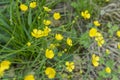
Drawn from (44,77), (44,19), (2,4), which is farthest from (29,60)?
(2,4)

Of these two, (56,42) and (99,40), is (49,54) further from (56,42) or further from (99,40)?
(99,40)

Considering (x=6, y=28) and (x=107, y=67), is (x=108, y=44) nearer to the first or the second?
(x=107, y=67)

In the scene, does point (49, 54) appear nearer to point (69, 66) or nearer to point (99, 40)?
point (69, 66)

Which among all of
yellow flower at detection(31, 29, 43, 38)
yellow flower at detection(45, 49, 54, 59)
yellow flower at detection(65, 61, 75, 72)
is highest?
yellow flower at detection(31, 29, 43, 38)

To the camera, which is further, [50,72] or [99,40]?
[99,40]

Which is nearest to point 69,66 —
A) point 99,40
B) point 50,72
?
point 50,72

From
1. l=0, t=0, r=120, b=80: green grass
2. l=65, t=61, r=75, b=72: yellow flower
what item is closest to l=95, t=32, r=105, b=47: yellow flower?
l=0, t=0, r=120, b=80: green grass

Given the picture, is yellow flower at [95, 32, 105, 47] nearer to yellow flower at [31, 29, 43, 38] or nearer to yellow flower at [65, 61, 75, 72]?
yellow flower at [65, 61, 75, 72]

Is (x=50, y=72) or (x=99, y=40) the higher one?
(x=99, y=40)

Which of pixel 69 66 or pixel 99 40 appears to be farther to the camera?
pixel 99 40

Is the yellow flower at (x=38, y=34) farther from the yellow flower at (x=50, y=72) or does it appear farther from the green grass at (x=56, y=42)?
the yellow flower at (x=50, y=72)

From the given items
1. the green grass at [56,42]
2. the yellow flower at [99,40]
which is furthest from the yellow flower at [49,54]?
the yellow flower at [99,40]

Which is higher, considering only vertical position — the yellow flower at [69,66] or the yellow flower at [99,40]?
the yellow flower at [99,40]
